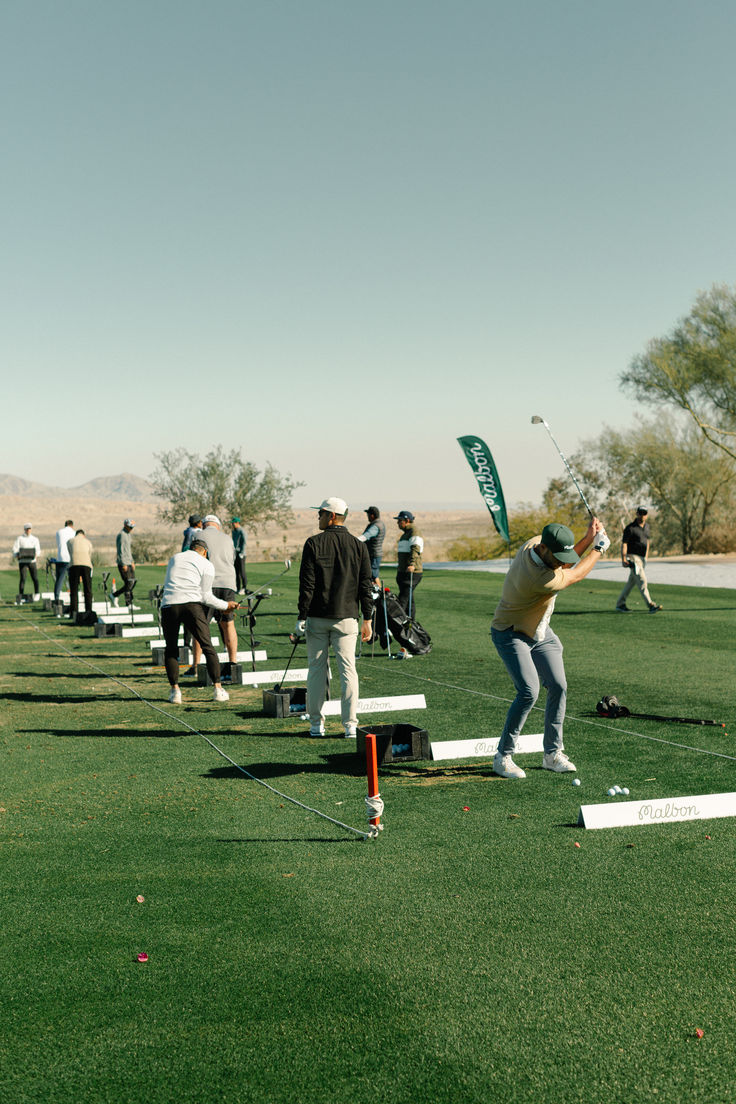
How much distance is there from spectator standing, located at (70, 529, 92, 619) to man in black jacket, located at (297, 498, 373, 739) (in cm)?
1174

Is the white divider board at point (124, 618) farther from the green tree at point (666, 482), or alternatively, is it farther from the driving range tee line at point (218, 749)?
the green tree at point (666, 482)

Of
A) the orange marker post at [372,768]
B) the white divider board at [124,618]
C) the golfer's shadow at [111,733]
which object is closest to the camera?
the orange marker post at [372,768]

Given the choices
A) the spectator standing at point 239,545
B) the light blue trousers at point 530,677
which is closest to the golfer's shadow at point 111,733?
the light blue trousers at point 530,677

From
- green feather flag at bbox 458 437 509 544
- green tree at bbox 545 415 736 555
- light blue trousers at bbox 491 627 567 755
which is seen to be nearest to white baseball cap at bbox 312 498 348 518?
light blue trousers at bbox 491 627 567 755

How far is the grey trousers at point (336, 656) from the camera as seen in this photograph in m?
8.92

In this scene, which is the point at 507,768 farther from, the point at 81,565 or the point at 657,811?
the point at 81,565

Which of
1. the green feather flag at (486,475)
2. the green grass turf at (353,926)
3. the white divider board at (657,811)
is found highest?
the green feather flag at (486,475)

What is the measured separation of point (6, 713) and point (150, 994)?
782 centimetres

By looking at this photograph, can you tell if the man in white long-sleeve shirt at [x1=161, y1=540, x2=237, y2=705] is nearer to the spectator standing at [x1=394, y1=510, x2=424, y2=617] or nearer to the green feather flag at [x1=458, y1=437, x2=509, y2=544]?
the spectator standing at [x1=394, y1=510, x2=424, y2=617]

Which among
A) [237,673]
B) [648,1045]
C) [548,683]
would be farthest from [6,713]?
[648,1045]

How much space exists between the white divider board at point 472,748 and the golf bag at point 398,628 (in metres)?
6.41

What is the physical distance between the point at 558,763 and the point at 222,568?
611cm

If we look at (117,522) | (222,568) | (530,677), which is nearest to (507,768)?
(530,677)

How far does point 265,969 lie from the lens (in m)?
4.50
